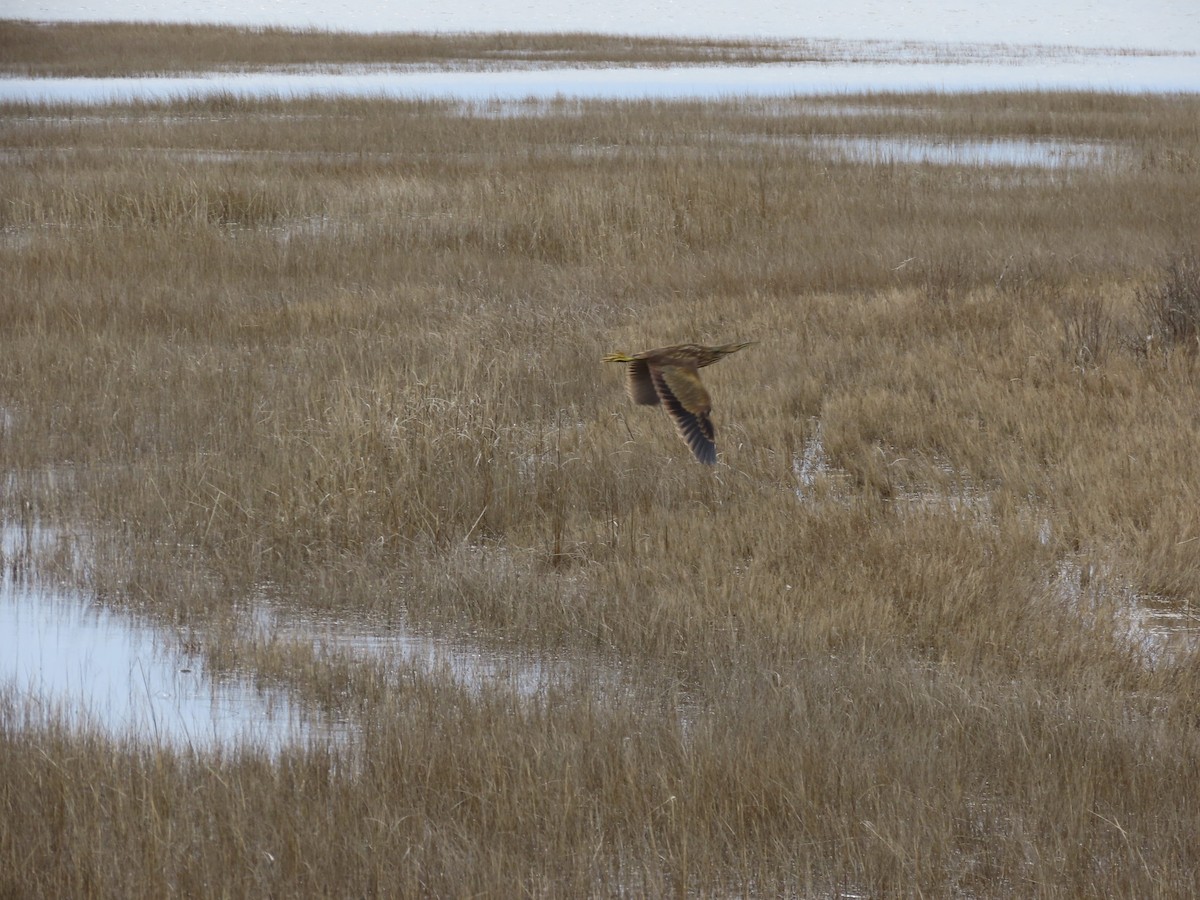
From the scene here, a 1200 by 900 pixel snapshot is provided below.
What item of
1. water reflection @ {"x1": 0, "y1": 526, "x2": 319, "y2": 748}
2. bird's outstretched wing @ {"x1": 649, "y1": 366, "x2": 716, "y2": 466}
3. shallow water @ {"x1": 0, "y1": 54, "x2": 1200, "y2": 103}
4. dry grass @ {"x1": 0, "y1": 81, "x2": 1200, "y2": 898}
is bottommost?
water reflection @ {"x1": 0, "y1": 526, "x2": 319, "y2": 748}

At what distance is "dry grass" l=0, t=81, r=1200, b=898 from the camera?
9.76 feet

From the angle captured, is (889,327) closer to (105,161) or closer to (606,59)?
(105,161)

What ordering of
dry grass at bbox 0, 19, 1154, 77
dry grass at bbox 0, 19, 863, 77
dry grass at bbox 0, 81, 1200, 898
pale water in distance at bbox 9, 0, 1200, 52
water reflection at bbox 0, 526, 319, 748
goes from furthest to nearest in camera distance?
pale water in distance at bbox 9, 0, 1200, 52 < dry grass at bbox 0, 19, 1154, 77 < dry grass at bbox 0, 19, 863, 77 < water reflection at bbox 0, 526, 319, 748 < dry grass at bbox 0, 81, 1200, 898

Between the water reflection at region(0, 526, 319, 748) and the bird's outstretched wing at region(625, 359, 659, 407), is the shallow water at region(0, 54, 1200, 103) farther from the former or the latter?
the bird's outstretched wing at region(625, 359, 659, 407)

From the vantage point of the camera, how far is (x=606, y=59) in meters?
42.3

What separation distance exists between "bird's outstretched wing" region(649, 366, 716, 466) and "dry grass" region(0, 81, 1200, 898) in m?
0.81

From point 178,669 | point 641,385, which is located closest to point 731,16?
point 641,385

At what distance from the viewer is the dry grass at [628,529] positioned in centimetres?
297

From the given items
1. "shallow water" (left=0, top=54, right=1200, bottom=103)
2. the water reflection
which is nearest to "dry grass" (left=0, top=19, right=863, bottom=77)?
"shallow water" (left=0, top=54, right=1200, bottom=103)

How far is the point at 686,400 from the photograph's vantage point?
3.72m

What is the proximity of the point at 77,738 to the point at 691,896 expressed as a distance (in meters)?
1.74

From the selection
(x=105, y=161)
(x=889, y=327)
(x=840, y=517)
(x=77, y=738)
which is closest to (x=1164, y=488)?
(x=840, y=517)

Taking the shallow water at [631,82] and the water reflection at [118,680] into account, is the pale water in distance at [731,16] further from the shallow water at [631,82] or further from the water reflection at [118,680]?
the water reflection at [118,680]

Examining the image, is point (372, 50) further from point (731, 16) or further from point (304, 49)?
point (731, 16)
